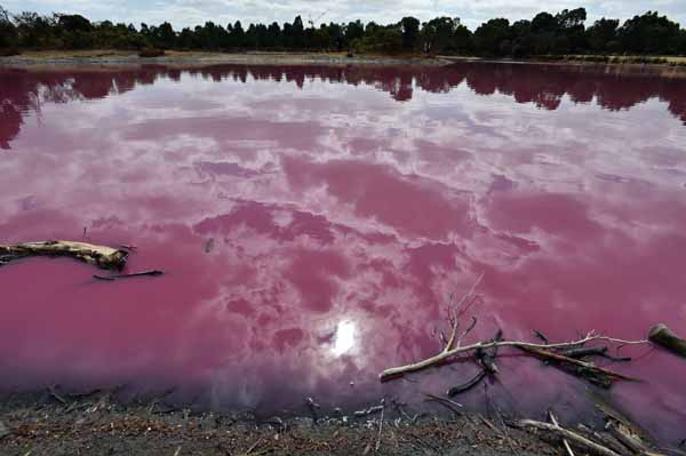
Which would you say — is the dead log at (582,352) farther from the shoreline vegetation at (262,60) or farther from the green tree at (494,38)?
the green tree at (494,38)

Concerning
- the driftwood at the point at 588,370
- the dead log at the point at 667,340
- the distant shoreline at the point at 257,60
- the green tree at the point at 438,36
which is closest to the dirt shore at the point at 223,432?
the driftwood at the point at 588,370

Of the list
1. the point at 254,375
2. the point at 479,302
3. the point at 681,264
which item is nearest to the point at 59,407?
the point at 254,375

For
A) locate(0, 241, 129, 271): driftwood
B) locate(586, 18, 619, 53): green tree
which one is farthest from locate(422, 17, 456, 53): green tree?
locate(0, 241, 129, 271): driftwood

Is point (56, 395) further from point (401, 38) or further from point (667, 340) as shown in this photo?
point (401, 38)

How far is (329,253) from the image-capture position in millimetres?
9805

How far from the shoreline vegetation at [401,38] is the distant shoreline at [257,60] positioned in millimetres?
884

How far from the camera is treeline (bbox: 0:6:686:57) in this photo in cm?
7024

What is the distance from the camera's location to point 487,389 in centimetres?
615

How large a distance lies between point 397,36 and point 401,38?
5.61 ft

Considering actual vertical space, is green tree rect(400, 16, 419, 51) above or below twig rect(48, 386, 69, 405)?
above

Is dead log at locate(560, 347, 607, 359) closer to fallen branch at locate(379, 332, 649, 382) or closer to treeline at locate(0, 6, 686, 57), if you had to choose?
fallen branch at locate(379, 332, 649, 382)

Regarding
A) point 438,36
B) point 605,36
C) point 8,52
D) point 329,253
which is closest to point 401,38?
point 438,36

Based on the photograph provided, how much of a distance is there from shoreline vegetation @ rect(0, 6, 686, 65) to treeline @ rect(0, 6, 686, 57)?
0.15 meters

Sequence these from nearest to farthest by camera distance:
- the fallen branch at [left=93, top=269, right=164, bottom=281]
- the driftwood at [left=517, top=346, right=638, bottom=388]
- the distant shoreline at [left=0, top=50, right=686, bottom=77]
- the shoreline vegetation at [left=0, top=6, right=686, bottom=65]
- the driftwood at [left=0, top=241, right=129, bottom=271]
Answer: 1. the driftwood at [left=517, top=346, right=638, bottom=388]
2. the fallen branch at [left=93, top=269, right=164, bottom=281]
3. the driftwood at [left=0, top=241, right=129, bottom=271]
4. the distant shoreline at [left=0, top=50, right=686, bottom=77]
5. the shoreline vegetation at [left=0, top=6, right=686, bottom=65]
